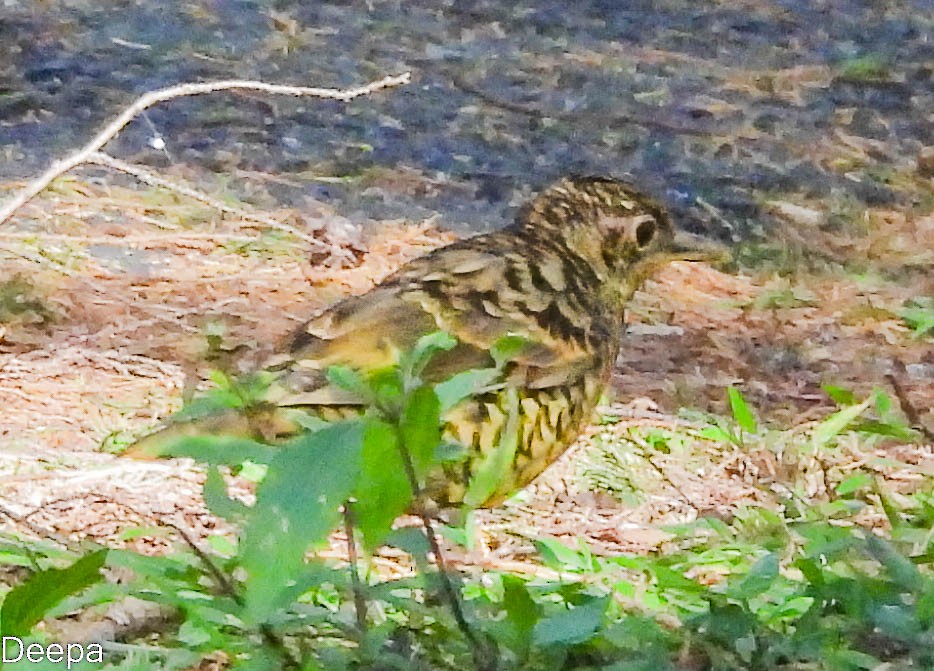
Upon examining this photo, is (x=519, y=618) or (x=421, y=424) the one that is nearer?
(x=421, y=424)

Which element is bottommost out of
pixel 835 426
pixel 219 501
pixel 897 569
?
pixel 835 426

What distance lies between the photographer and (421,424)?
1.30 metres

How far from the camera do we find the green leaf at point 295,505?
1.14 m

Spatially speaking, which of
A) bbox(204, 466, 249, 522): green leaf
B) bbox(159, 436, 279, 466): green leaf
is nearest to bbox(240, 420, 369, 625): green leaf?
bbox(159, 436, 279, 466): green leaf

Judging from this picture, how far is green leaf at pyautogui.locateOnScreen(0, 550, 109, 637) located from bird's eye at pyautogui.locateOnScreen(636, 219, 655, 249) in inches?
83.5

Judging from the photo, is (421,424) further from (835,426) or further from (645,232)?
(645,232)

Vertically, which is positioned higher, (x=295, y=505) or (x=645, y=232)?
(x=295, y=505)

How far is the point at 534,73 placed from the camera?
665cm

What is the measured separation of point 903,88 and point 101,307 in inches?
150

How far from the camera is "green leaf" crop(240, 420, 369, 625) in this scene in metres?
1.14

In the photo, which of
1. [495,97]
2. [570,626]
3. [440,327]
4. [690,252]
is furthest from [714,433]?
[495,97]

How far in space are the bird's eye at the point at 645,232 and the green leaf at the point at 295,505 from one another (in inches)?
84.1

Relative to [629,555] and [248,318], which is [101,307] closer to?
[248,318]

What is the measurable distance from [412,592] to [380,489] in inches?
25.6
